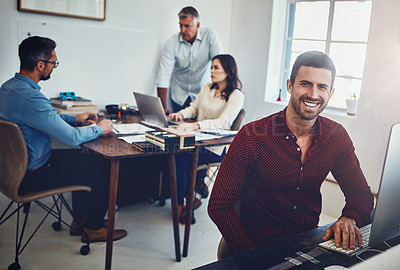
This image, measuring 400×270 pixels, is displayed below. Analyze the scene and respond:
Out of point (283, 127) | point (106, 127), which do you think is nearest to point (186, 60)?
point (106, 127)

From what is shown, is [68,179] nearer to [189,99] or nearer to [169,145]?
[169,145]

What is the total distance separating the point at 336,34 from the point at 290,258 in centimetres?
319

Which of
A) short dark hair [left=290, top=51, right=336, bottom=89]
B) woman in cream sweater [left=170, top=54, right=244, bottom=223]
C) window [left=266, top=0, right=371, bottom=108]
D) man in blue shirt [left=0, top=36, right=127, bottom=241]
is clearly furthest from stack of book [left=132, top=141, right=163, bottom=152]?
window [left=266, top=0, right=371, bottom=108]

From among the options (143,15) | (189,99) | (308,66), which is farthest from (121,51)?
(308,66)

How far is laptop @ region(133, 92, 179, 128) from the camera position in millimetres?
2837

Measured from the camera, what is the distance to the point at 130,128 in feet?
9.40

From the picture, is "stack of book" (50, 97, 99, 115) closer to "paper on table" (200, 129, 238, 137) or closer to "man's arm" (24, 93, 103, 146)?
"man's arm" (24, 93, 103, 146)

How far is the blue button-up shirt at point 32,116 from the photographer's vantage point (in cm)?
222

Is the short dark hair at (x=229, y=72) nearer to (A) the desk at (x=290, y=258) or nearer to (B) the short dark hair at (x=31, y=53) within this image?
(B) the short dark hair at (x=31, y=53)

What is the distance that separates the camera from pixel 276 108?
413 cm

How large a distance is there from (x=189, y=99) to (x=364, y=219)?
2.82m

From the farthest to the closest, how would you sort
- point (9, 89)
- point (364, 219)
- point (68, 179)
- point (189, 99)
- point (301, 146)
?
1. point (189, 99)
2. point (68, 179)
3. point (9, 89)
4. point (301, 146)
5. point (364, 219)

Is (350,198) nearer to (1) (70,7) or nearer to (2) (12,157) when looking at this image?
(2) (12,157)

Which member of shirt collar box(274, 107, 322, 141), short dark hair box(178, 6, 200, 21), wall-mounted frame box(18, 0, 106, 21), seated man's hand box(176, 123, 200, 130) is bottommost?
seated man's hand box(176, 123, 200, 130)
